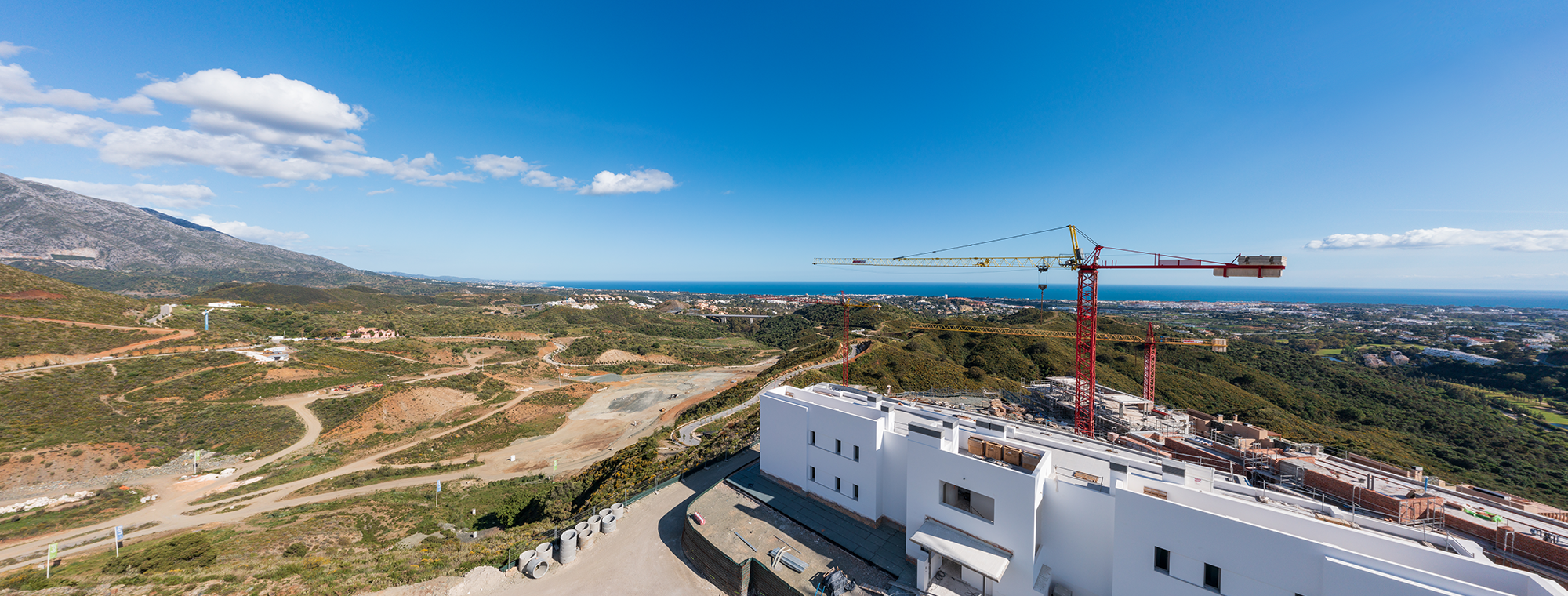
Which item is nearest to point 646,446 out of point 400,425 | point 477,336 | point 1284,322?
point 400,425

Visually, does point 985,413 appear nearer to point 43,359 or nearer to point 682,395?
point 682,395

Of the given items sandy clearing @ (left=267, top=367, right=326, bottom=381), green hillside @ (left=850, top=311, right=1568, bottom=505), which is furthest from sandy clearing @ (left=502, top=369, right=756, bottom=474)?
sandy clearing @ (left=267, top=367, right=326, bottom=381)

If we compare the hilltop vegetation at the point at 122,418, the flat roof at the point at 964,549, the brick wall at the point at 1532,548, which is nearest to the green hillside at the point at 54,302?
the hilltop vegetation at the point at 122,418

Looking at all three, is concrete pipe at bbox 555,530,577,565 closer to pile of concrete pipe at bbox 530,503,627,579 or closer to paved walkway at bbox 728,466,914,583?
pile of concrete pipe at bbox 530,503,627,579

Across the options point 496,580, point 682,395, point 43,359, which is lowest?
point 682,395

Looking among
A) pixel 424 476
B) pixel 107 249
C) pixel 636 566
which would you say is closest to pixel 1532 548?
pixel 636 566

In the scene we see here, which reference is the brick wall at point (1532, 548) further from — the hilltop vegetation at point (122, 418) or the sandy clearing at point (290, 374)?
the sandy clearing at point (290, 374)
